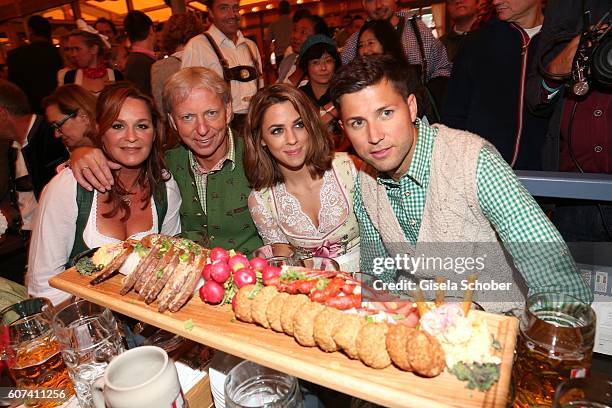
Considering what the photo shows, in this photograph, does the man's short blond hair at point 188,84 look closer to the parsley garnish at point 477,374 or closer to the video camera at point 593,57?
the video camera at point 593,57

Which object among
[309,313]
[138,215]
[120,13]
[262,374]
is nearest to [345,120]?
[309,313]

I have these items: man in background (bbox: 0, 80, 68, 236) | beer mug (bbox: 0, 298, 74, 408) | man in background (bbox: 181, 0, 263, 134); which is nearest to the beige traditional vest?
beer mug (bbox: 0, 298, 74, 408)

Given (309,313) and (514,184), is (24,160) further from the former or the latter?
(514,184)

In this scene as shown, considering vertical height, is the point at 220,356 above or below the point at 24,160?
below

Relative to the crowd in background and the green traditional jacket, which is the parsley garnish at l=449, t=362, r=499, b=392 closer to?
the crowd in background

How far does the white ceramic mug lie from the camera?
1.00 metres

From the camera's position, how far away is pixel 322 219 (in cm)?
283

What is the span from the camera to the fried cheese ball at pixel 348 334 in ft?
3.43

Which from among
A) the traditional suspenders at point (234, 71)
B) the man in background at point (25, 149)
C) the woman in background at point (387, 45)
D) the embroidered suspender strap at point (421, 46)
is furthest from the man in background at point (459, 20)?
the man in background at point (25, 149)

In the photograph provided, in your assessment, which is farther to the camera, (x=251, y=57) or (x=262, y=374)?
(x=251, y=57)

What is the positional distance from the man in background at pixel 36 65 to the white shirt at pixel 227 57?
3589 mm

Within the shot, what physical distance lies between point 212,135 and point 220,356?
1.91 meters

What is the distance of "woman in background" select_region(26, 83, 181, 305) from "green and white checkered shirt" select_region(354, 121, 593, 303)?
5.34 feet

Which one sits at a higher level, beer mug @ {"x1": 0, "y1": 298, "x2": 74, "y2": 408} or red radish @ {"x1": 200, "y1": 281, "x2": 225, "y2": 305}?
red radish @ {"x1": 200, "y1": 281, "x2": 225, "y2": 305}
